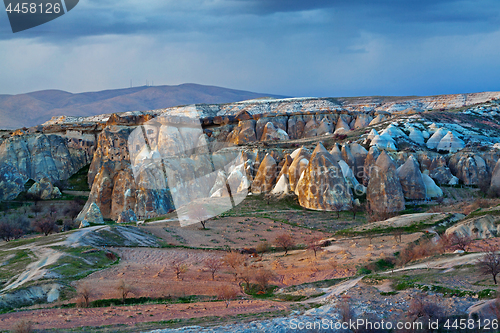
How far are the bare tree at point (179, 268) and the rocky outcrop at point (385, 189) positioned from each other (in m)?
16.9

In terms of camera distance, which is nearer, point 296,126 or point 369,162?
point 369,162

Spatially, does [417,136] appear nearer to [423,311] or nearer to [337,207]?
[337,207]

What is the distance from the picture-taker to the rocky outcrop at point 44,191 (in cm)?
4519

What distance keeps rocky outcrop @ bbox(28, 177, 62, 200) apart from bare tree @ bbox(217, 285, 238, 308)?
35.5 meters

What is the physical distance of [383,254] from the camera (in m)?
19.5

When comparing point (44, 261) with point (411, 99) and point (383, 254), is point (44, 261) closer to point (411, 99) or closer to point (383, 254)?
point (383, 254)

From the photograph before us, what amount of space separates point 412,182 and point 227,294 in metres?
24.3

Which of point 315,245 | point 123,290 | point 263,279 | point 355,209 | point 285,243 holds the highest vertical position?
point 123,290

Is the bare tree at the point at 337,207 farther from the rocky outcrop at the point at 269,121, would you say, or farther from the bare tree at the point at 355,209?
the rocky outcrop at the point at 269,121

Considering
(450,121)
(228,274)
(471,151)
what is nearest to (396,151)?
(471,151)

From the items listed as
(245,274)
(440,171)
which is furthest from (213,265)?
(440,171)

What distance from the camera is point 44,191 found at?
45.8 meters

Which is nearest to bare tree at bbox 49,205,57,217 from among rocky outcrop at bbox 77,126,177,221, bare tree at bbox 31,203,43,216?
bare tree at bbox 31,203,43,216

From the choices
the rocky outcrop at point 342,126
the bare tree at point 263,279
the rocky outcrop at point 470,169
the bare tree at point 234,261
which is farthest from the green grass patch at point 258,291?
the rocky outcrop at point 342,126
